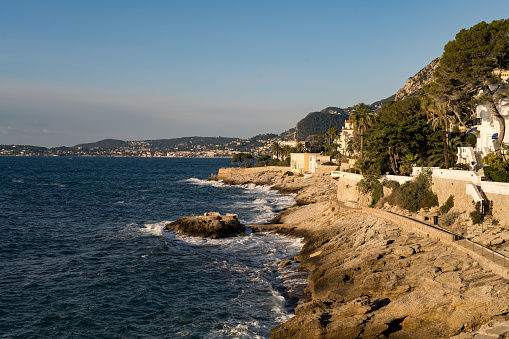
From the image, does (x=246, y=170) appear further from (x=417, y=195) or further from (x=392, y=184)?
(x=417, y=195)

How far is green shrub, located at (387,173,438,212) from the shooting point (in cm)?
4262

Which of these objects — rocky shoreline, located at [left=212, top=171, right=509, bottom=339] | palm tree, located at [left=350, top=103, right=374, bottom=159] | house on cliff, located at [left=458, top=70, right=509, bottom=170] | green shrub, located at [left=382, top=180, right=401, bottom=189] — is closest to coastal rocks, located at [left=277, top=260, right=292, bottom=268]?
rocky shoreline, located at [left=212, top=171, right=509, bottom=339]

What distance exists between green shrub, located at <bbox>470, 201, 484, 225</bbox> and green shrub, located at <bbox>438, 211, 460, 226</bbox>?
1.86 metres

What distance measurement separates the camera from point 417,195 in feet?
145

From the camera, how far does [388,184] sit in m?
51.5

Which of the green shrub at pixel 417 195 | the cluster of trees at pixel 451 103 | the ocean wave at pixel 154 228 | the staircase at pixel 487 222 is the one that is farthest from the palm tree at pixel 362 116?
the staircase at pixel 487 222

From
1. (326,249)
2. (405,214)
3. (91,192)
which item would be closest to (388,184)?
(405,214)

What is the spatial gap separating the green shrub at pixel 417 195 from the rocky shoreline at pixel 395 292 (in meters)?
6.75

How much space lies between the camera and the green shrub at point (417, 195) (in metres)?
42.6

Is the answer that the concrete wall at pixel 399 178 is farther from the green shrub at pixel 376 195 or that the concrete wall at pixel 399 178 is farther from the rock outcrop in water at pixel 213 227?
the rock outcrop in water at pixel 213 227

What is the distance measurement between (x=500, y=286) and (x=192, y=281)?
2391 centimetres

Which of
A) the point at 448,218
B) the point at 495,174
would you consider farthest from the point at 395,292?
the point at 495,174

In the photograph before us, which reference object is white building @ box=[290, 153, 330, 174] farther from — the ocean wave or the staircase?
the staircase

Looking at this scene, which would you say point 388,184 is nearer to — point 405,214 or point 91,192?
point 405,214
